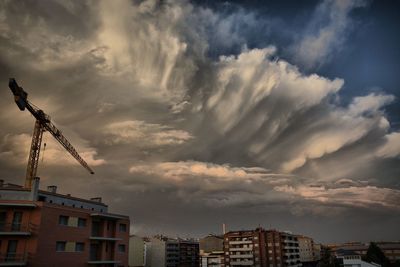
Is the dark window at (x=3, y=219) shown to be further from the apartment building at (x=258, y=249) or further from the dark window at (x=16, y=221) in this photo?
the apartment building at (x=258, y=249)

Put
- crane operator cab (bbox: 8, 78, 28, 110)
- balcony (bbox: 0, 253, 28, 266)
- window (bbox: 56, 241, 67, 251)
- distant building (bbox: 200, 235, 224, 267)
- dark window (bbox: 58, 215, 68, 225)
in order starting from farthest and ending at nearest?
distant building (bbox: 200, 235, 224, 267), crane operator cab (bbox: 8, 78, 28, 110), dark window (bbox: 58, 215, 68, 225), window (bbox: 56, 241, 67, 251), balcony (bbox: 0, 253, 28, 266)

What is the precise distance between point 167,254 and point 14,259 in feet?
350

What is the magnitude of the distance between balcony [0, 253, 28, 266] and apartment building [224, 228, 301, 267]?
93633mm

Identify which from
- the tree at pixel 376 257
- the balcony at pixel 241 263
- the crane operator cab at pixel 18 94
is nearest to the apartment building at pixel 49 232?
the crane operator cab at pixel 18 94

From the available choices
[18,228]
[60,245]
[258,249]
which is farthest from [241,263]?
[18,228]

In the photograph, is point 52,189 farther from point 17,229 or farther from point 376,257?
point 376,257

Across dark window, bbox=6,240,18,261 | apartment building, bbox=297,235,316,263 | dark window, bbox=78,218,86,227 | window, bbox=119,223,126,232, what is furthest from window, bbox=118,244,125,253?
apartment building, bbox=297,235,316,263

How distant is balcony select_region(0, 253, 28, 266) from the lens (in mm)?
46188

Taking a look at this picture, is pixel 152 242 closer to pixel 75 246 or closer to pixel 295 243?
pixel 295 243

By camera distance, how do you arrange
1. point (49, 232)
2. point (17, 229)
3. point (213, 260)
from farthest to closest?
point (213, 260)
point (49, 232)
point (17, 229)

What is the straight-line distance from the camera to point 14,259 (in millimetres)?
47062

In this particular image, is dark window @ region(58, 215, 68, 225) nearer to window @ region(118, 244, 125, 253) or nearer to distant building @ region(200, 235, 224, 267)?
window @ region(118, 244, 125, 253)

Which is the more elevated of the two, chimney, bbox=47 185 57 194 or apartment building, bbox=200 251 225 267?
chimney, bbox=47 185 57 194

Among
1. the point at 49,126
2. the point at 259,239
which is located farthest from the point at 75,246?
the point at 259,239
